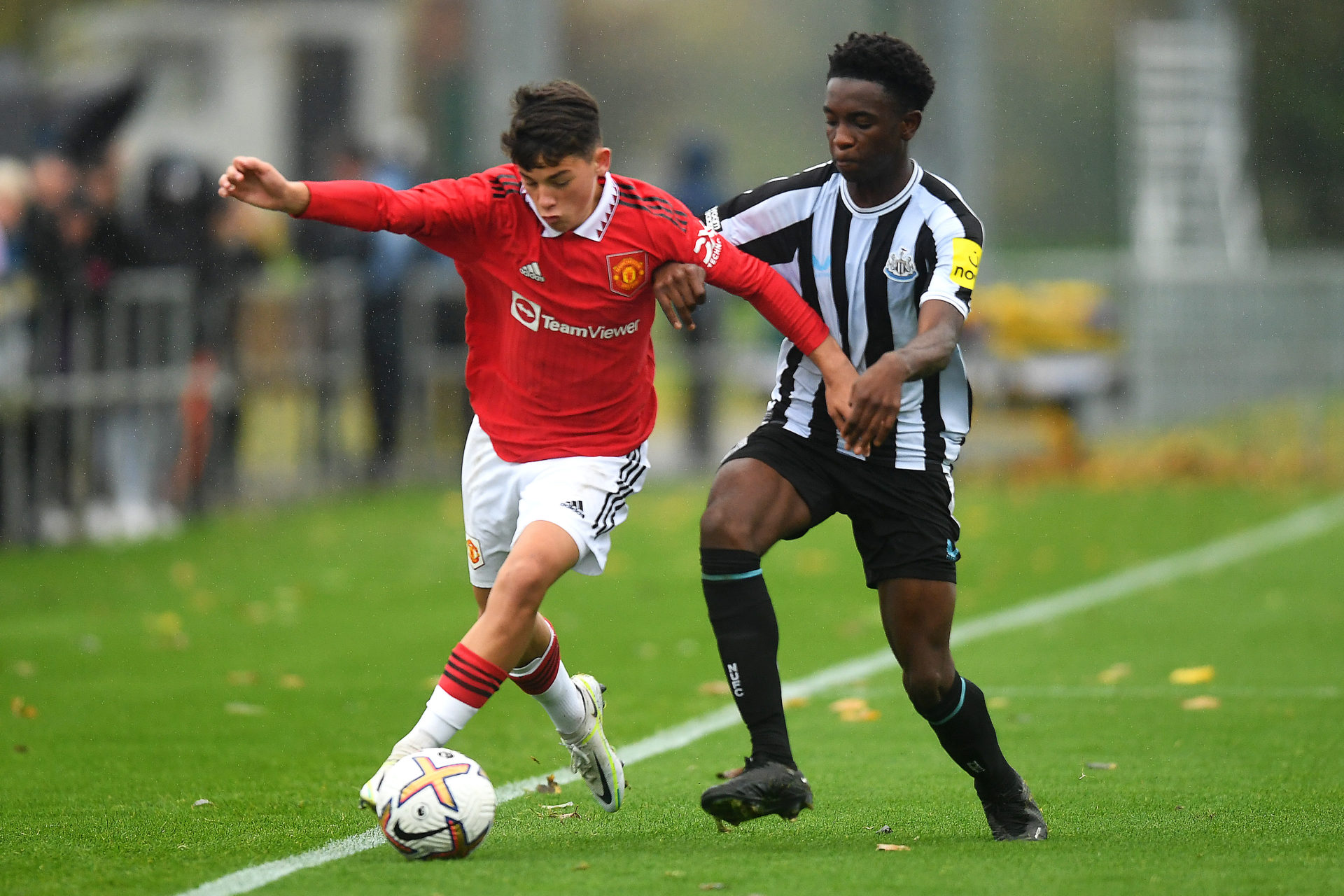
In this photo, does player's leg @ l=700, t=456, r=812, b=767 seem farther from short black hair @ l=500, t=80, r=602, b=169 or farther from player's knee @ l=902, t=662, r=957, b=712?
short black hair @ l=500, t=80, r=602, b=169

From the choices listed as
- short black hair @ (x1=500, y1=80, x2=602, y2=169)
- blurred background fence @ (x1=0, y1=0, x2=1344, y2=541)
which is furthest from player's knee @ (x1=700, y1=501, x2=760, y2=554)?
blurred background fence @ (x1=0, y1=0, x2=1344, y2=541)

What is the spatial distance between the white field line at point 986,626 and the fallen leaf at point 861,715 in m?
0.40

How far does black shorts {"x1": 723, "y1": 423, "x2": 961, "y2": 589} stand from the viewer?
4973mm

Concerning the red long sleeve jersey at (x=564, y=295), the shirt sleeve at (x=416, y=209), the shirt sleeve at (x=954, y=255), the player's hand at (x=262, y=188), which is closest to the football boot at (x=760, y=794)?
the red long sleeve jersey at (x=564, y=295)

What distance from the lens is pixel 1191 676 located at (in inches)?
306

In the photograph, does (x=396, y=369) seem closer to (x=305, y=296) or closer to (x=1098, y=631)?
(x=305, y=296)

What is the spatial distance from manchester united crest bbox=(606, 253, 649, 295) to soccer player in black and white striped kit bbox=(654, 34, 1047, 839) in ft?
0.25

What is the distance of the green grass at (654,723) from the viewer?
4594 millimetres

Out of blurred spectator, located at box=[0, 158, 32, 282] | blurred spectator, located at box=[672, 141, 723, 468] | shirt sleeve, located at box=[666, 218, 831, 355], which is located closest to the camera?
shirt sleeve, located at box=[666, 218, 831, 355]

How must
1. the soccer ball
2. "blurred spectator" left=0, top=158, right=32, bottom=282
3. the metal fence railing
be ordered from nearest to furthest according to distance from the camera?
the soccer ball < "blurred spectator" left=0, top=158, right=32, bottom=282 < the metal fence railing

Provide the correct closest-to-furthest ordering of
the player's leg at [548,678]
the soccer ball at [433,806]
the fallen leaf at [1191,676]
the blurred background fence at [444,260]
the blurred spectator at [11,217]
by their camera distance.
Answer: the soccer ball at [433,806]
the player's leg at [548,678]
the fallen leaf at [1191,676]
the blurred spectator at [11,217]
the blurred background fence at [444,260]

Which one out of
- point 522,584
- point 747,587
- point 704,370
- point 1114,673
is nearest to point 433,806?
point 522,584

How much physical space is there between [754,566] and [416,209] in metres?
1.26

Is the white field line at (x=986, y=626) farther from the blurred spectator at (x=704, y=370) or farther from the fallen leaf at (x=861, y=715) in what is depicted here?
the blurred spectator at (x=704, y=370)
